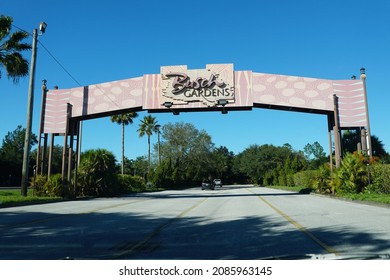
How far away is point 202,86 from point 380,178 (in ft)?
42.0

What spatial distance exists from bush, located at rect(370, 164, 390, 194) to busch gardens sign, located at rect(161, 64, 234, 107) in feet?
33.5

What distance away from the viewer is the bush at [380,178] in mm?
23688

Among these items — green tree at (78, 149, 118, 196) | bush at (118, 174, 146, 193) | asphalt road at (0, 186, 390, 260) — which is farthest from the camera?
bush at (118, 174, 146, 193)

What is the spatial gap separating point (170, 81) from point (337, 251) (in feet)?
73.5

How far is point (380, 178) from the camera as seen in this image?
24.5 m

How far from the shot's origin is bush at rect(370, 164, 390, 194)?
23.7 metres

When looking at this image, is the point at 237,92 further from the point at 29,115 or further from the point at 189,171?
the point at 189,171

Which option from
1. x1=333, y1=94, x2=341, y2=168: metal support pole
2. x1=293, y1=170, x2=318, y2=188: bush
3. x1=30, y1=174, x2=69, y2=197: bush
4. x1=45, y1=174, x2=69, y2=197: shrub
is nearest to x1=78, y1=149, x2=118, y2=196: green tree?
x1=45, y1=174, x2=69, y2=197: shrub

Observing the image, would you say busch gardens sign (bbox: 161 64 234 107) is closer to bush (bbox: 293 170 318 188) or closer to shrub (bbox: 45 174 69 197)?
shrub (bbox: 45 174 69 197)

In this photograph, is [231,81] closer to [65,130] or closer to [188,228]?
[65,130]

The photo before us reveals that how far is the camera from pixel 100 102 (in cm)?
2945

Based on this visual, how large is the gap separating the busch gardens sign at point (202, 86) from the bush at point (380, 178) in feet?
33.5
